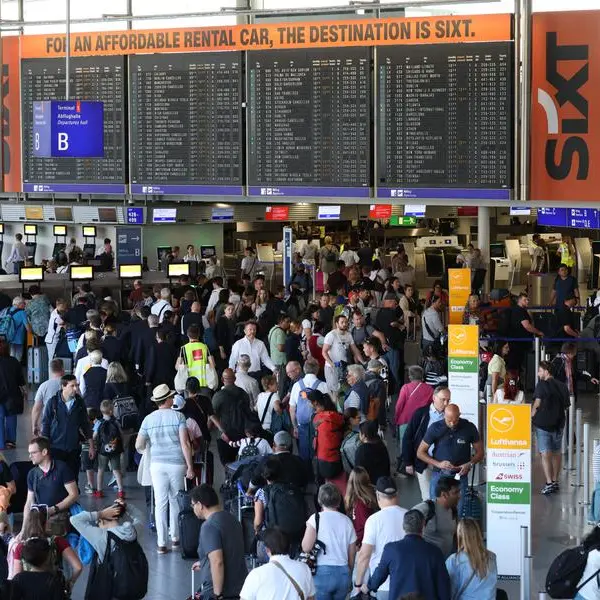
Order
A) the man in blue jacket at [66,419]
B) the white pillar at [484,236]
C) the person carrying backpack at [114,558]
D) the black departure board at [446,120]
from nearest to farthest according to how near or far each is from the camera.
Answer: the person carrying backpack at [114,558]
the man in blue jacket at [66,419]
the black departure board at [446,120]
the white pillar at [484,236]

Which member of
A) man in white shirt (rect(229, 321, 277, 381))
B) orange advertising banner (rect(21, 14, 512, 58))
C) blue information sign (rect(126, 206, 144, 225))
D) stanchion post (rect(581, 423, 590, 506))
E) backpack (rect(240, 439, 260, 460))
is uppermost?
orange advertising banner (rect(21, 14, 512, 58))

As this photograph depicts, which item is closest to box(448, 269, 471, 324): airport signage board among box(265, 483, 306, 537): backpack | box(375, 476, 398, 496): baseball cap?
box(265, 483, 306, 537): backpack

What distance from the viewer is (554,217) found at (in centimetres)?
2150

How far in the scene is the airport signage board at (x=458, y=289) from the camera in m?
18.6

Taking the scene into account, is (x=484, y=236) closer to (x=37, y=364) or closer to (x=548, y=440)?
(x=37, y=364)

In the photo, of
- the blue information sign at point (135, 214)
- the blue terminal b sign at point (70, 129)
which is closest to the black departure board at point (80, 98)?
the blue terminal b sign at point (70, 129)

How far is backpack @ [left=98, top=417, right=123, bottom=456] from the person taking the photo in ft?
43.0

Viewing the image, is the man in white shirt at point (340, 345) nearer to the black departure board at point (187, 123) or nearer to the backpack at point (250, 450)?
the black departure board at point (187, 123)

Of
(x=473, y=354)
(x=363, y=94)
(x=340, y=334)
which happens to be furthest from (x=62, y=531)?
(x=363, y=94)

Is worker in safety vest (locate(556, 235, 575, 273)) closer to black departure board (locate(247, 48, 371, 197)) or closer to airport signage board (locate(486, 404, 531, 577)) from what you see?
black departure board (locate(247, 48, 371, 197))

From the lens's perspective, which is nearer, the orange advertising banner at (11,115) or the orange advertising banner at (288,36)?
the orange advertising banner at (288,36)

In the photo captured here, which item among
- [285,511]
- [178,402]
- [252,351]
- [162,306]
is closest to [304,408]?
[178,402]

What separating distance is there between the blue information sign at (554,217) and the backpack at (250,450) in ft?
35.4

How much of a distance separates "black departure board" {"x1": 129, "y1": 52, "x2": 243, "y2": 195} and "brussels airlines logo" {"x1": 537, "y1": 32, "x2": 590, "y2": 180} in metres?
3.83
